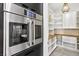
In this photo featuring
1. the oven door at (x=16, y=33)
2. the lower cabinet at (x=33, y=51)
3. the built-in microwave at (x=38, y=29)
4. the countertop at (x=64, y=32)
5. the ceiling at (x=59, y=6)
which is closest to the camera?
the oven door at (x=16, y=33)

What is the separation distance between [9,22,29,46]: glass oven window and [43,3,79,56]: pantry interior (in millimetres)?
402

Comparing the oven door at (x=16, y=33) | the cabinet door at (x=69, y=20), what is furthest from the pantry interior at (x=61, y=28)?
the oven door at (x=16, y=33)

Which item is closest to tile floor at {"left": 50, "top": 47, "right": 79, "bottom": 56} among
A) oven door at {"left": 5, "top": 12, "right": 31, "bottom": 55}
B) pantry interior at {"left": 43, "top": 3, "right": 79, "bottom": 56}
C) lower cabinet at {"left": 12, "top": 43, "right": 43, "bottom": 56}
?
pantry interior at {"left": 43, "top": 3, "right": 79, "bottom": 56}

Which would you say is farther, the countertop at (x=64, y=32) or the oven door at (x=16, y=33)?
the countertop at (x=64, y=32)

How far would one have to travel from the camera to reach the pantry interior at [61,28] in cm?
139

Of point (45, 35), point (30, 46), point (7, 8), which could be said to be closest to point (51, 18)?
point (45, 35)

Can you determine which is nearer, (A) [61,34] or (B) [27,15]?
(B) [27,15]

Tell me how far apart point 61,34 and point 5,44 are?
0.88 metres

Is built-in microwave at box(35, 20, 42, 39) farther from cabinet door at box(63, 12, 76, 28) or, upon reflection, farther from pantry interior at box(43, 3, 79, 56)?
cabinet door at box(63, 12, 76, 28)

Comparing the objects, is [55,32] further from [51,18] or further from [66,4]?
[66,4]

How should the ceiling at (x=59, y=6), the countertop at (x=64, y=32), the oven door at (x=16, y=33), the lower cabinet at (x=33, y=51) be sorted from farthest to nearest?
the countertop at (x=64, y=32) < the ceiling at (x=59, y=6) < the lower cabinet at (x=33, y=51) < the oven door at (x=16, y=33)

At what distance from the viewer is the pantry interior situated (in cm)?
139

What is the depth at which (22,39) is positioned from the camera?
0.99 metres

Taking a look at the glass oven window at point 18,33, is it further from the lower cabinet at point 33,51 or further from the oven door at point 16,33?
the lower cabinet at point 33,51
